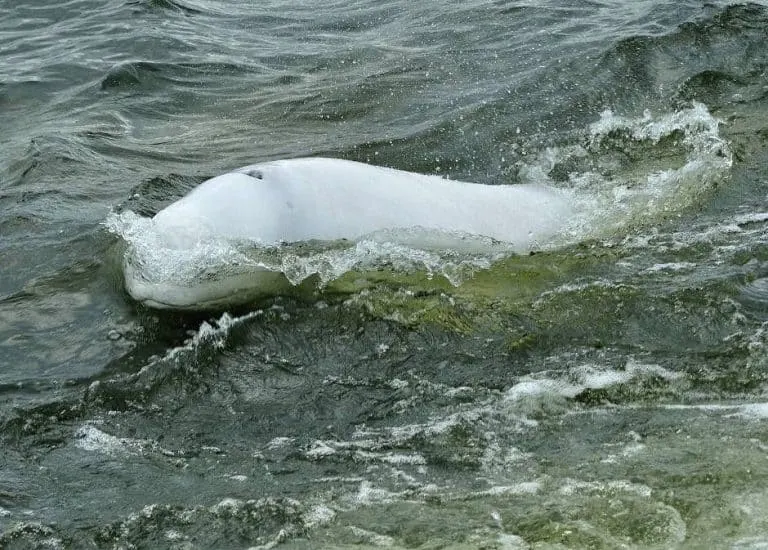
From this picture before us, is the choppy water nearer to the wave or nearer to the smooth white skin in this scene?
the wave

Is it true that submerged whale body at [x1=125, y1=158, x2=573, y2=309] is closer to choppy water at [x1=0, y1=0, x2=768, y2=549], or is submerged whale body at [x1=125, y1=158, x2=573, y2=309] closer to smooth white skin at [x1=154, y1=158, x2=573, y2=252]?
smooth white skin at [x1=154, y1=158, x2=573, y2=252]

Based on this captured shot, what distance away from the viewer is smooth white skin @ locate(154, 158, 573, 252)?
4930mm

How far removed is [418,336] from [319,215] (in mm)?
826

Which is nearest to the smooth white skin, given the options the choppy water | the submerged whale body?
the submerged whale body

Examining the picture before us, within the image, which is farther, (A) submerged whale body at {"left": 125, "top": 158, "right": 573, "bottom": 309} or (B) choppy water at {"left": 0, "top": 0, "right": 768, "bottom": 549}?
(A) submerged whale body at {"left": 125, "top": 158, "right": 573, "bottom": 309}

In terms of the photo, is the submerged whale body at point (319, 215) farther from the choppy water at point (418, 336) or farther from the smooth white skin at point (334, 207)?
the choppy water at point (418, 336)

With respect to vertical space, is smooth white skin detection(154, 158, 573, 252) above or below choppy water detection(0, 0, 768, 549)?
above

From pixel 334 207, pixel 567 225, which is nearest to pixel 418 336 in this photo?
pixel 334 207

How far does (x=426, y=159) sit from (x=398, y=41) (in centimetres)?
313

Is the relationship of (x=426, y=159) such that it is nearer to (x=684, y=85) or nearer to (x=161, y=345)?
(x=684, y=85)

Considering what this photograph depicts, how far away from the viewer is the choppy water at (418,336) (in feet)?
12.0

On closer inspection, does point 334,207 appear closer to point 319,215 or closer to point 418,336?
point 319,215

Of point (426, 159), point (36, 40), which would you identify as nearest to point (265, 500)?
point (426, 159)

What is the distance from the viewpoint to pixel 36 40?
11.2 metres
